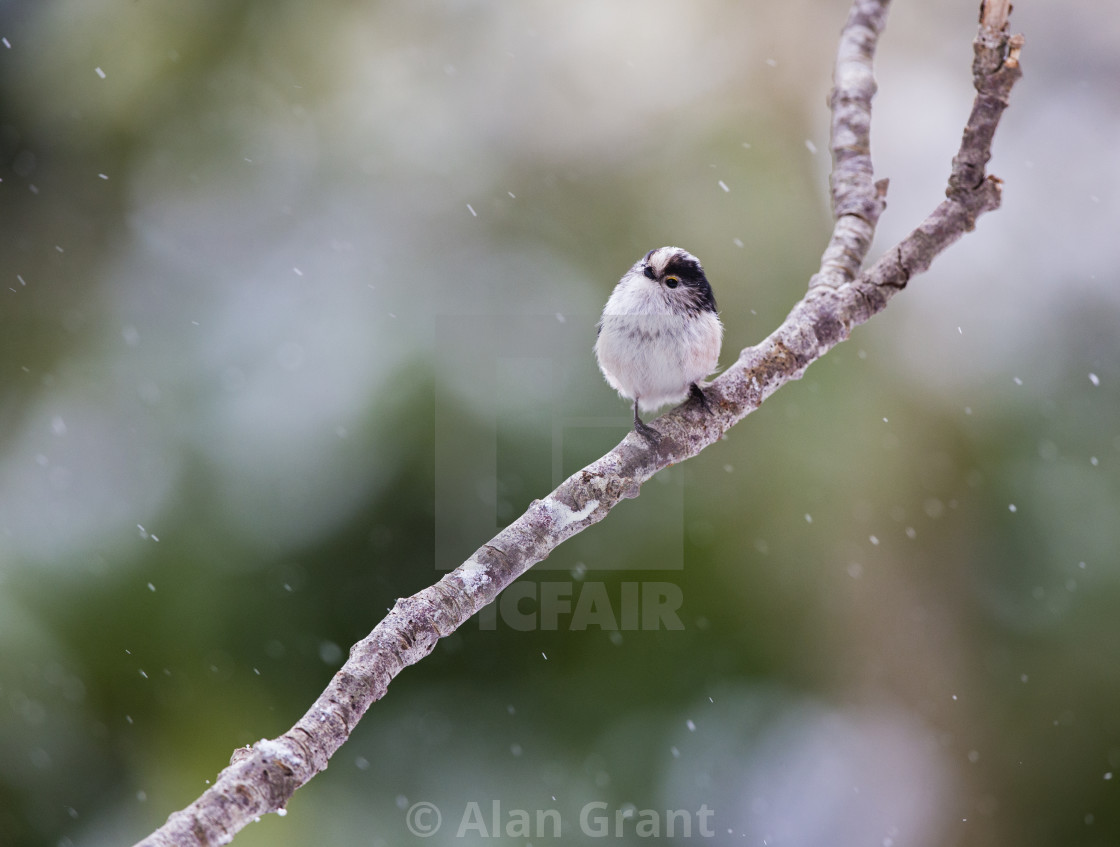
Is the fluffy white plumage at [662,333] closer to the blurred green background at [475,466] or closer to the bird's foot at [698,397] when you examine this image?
the bird's foot at [698,397]

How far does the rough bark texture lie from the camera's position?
104 cm

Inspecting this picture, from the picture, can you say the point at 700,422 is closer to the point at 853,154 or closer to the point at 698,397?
the point at 698,397

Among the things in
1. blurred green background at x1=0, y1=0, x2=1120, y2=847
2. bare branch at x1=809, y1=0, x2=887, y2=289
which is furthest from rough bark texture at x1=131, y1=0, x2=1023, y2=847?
blurred green background at x1=0, y1=0, x2=1120, y2=847

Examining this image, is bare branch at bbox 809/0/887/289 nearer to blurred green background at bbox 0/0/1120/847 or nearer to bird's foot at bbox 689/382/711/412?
bird's foot at bbox 689/382/711/412

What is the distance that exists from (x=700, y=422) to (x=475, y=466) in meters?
2.24

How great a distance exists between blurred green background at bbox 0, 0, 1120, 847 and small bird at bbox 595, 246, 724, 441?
1.91 metres

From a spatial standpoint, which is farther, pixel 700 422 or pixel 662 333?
pixel 662 333

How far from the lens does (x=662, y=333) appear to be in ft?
6.23

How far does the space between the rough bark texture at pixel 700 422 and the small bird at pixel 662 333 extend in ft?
0.31

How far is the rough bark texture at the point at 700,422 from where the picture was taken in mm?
1043

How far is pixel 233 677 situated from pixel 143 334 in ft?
5.52

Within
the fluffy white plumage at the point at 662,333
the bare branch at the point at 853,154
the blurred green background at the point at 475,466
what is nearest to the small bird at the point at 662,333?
the fluffy white plumage at the point at 662,333

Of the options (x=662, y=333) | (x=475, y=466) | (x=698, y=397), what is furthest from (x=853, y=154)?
(x=475, y=466)

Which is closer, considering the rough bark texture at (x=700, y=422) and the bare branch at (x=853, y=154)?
the rough bark texture at (x=700, y=422)
